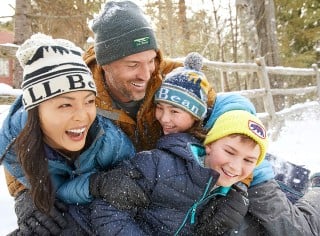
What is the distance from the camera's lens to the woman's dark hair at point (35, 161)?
1.88 m

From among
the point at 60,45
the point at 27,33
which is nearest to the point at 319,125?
the point at 27,33

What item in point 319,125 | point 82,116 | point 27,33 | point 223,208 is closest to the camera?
point 82,116

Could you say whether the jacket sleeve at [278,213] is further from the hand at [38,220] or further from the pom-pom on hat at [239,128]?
the hand at [38,220]

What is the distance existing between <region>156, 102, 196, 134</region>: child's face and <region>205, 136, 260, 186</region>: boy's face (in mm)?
215

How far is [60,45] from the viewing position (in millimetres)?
1959

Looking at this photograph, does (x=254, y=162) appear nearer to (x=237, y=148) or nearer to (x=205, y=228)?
(x=237, y=148)

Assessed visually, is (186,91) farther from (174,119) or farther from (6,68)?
(6,68)

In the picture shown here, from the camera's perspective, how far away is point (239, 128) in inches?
81.6

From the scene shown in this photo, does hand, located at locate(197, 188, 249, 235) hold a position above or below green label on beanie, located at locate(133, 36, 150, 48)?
below

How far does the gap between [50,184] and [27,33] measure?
17.4ft

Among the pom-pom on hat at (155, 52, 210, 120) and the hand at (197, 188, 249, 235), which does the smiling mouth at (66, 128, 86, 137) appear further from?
the hand at (197, 188, 249, 235)

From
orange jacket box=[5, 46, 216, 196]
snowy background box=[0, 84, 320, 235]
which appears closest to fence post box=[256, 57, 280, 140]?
snowy background box=[0, 84, 320, 235]

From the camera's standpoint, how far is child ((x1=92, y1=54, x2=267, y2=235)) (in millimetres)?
1938

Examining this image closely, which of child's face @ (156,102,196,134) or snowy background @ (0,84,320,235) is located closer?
child's face @ (156,102,196,134)
